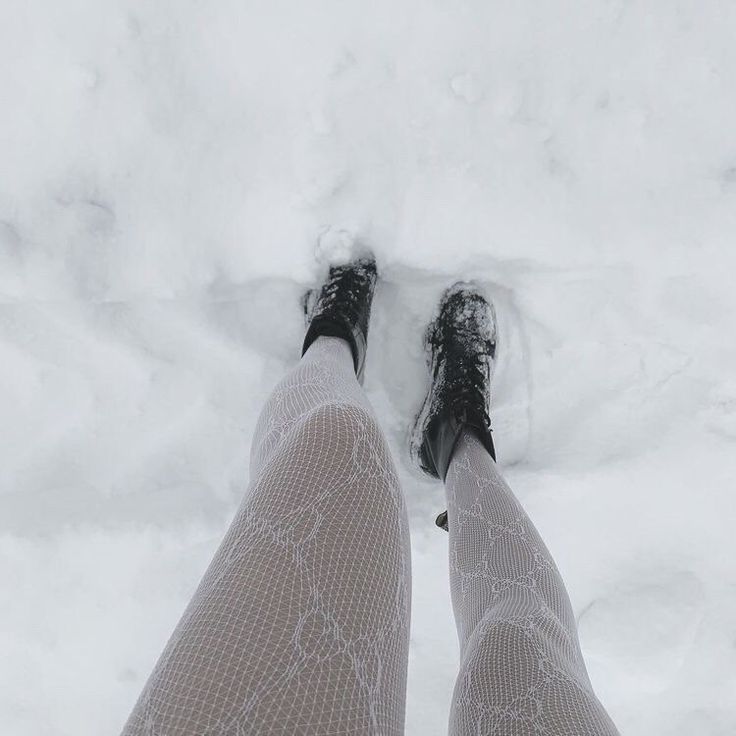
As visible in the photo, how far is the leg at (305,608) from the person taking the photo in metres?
0.45

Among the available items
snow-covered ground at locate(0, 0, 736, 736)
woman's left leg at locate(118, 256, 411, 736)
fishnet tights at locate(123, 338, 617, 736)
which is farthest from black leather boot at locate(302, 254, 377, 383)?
woman's left leg at locate(118, 256, 411, 736)

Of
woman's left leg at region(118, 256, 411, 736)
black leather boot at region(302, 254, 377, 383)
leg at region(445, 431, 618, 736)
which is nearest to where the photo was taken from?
woman's left leg at region(118, 256, 411, 736)

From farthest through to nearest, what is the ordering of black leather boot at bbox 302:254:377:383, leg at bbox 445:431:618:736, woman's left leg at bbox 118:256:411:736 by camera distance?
black leather boot at bbox 302:254:377:383, leg at bbox 445:431:618:736, woman's left leg at bbox 118:256:411:736

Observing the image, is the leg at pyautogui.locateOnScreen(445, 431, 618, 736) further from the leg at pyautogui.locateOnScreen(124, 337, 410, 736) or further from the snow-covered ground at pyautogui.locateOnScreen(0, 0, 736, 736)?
the snow-covered ground at pyautogui.locateOnScreen(0, 0, 736, 736)

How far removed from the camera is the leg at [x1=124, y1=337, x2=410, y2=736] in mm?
448

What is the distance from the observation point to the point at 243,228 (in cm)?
115

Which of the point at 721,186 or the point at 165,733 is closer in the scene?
the point at 165,733

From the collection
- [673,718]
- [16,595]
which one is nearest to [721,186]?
[673,718]

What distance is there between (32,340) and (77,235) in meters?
0.22

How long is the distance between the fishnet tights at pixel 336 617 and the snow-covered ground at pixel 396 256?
1.40ft

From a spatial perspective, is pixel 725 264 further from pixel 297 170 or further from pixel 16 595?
pixel 16 595

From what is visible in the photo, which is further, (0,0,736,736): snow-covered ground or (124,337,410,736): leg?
(0,0,736,736): snow-covered ground

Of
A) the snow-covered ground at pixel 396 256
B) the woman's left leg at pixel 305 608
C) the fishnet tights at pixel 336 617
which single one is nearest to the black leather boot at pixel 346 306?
the snow-covered ground at pixel 396 256

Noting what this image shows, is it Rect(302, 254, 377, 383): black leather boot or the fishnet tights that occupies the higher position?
Rect(302, 254, 377, 383): black leather boot
